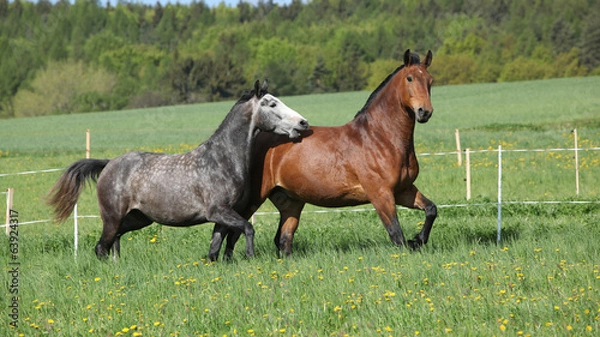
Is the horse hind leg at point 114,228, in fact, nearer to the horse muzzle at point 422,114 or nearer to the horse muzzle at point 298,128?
the horse muzzle at point 298,128

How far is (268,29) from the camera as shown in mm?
116062

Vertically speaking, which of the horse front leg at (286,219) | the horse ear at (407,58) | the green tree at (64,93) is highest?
the green tree at (64,93)

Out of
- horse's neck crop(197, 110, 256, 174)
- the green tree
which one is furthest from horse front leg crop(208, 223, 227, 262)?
the green tree

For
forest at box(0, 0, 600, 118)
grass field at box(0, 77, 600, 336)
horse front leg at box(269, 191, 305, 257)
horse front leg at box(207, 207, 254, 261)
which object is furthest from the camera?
forest at box(0, 0, 600, 118)

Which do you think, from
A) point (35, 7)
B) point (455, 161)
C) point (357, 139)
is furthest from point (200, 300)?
point (35, 7)

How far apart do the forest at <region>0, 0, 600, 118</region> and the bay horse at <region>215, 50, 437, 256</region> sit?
67.5 m

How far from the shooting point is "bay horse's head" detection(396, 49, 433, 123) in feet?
26.7

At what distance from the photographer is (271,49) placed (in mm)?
99688

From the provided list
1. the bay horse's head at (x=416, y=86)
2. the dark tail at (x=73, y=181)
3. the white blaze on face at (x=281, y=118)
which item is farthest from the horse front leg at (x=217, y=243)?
the bay horse's head at (x=416, y=86)

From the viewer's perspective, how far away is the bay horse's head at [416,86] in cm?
815

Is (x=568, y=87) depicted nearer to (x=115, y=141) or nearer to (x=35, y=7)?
(x=115, y=141)

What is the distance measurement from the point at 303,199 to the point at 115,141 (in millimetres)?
32886

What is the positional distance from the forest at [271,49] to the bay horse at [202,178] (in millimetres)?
67404

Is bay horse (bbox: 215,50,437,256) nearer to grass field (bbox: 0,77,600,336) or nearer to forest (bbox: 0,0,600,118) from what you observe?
grass field (bbox: 0,77,600,336)
